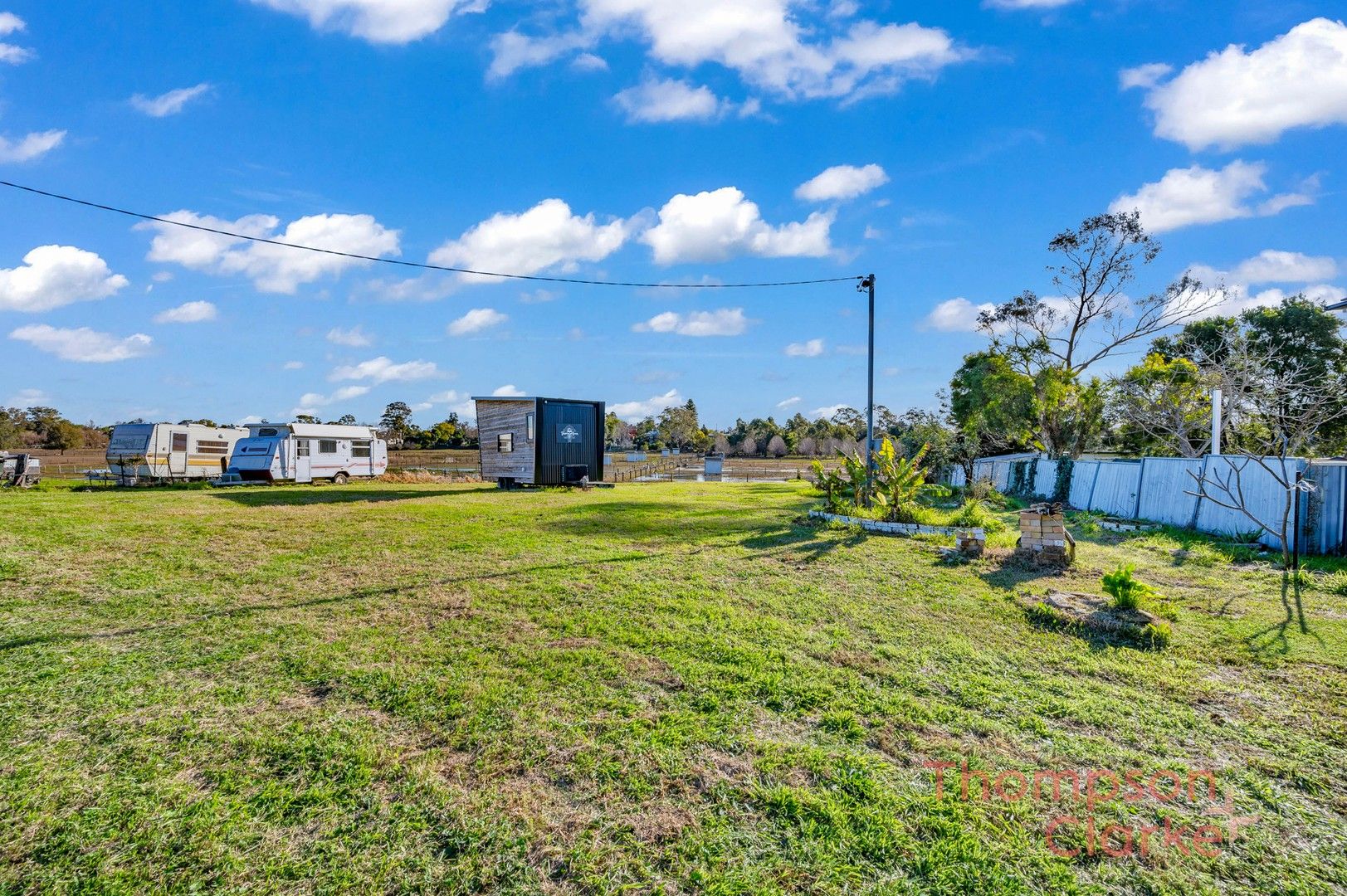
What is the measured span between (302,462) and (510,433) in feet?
23.5

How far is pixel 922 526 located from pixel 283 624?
8701mm

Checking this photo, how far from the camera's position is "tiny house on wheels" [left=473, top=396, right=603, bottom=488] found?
17.9m

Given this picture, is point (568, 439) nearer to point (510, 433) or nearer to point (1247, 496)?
point (510, 433)

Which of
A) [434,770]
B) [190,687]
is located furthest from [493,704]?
[190,687]

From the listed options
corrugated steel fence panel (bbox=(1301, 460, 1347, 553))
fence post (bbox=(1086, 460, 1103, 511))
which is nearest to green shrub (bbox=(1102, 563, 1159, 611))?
corrugated steel fence panel (bbox=(1301, 460, 1347, 553))

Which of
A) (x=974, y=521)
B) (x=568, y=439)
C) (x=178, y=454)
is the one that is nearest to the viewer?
(x=974, y=521)

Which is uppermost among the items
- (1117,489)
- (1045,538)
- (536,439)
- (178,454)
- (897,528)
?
(536,439)

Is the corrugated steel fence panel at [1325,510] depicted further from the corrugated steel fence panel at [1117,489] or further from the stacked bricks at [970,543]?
the stacked bricks at [970,543]

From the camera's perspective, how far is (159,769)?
9.46 feet

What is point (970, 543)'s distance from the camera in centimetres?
785

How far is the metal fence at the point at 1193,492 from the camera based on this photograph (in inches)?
322

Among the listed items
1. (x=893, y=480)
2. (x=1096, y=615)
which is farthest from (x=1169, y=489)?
(x=1096, y=615)

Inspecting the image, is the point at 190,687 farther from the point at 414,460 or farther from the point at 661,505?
the point at 414,460

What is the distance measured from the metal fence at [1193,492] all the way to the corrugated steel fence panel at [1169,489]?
2cm
